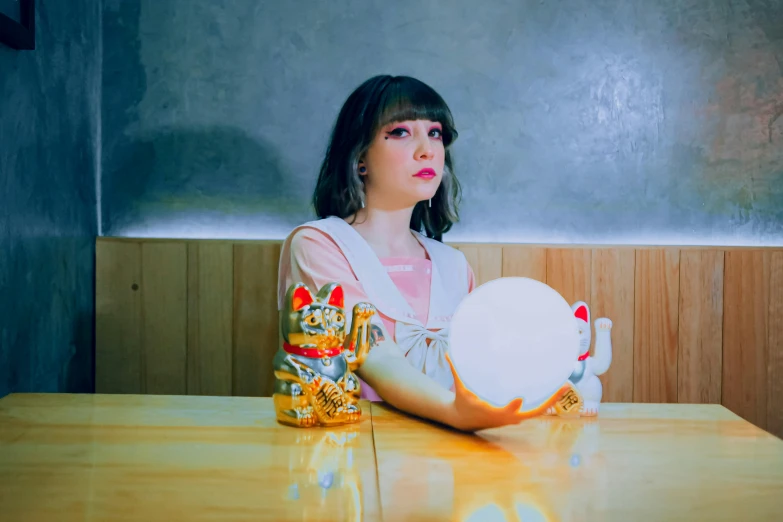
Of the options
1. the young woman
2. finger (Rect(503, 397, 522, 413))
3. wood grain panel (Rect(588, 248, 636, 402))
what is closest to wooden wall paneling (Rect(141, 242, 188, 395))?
the young woman

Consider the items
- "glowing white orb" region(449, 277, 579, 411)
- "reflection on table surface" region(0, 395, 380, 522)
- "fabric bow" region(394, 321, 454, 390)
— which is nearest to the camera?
"reflection on table surface" region(0, 395, 380, 522)

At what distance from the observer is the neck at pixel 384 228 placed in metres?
1.73

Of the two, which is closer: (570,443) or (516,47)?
(570,443)

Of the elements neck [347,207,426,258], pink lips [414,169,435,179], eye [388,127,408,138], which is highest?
eye [388,127,408,138]

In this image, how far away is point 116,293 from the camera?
206 cm

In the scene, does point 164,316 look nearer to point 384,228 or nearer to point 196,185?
point 196,185

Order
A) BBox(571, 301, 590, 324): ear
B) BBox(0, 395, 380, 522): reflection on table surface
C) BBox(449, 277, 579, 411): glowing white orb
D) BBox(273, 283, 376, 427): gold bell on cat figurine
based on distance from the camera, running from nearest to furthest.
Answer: BBox(0, 395, 380, 522): reflection on table surface → BBox(449, 277, 579, 411): glowing white orb → BBox(273, 283, 376, 427): gold bell on cat figurine → BBox(571, 301, 590, 324): ear

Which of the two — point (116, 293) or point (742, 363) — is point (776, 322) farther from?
point (116, 293)

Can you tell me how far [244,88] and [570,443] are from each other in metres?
1.53

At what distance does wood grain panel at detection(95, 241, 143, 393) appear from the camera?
2.05 m

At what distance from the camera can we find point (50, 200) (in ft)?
5.81

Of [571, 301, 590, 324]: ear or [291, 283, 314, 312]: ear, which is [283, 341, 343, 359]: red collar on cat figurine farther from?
[571, 301, 590, 324]: ear

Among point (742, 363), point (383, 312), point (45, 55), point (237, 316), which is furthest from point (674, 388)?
point (45, 55)

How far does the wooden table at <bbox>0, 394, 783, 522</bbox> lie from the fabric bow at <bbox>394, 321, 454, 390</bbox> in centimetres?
40
